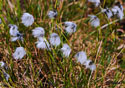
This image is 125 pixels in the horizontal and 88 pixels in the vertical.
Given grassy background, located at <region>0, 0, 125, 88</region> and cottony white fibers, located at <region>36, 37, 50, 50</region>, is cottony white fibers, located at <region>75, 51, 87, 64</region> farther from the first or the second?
cottony white fibers, located at <region>36, 37, 50, 50</region>

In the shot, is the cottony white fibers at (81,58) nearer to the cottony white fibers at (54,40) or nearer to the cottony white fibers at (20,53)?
the cottony white fibers at (54,40)

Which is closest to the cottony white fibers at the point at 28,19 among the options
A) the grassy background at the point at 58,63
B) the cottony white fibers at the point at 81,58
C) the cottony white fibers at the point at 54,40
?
the grassy background at the point at 58,63

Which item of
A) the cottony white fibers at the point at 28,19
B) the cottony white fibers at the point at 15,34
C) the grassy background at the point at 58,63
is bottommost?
the grassy background at the point at 58,63

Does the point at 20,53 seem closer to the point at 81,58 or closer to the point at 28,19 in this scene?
the point at 28,19

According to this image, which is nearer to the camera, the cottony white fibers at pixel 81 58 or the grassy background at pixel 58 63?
the grassy background at pixel 58 63

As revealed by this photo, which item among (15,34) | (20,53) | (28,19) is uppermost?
(28,19)

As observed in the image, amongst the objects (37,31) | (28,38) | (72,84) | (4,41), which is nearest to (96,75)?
(72,84)

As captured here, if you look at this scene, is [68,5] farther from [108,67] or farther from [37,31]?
[108,67]

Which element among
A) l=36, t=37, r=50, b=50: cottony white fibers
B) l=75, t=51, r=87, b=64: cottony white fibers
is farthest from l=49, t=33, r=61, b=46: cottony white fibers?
l=75, t=51, r=87, b=64: cottony white fibers

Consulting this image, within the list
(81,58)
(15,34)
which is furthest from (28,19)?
(81,58)

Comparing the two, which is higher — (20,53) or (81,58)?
(20,53)

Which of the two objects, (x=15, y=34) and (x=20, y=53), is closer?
(x=20, y=53)
